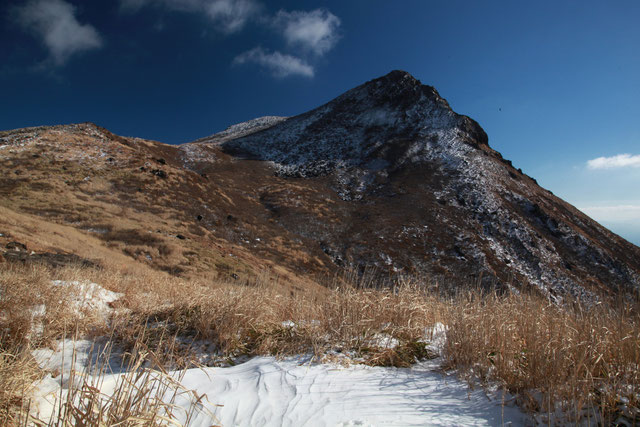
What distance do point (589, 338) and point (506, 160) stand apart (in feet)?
231

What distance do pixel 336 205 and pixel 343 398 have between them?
148 ft

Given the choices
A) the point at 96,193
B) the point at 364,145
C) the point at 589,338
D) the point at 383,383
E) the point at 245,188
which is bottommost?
→ the point at 383,383

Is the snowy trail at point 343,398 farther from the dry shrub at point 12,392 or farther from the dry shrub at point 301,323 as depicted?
the dry shrub at point 12,392

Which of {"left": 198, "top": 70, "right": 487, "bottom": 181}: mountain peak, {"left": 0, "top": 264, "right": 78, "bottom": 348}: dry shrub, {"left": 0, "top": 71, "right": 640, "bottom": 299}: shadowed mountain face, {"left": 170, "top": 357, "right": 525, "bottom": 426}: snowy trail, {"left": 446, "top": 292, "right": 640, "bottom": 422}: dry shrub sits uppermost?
{"left": 198, "top": 70, "right": 487, "bottom": 181}: mountain peak

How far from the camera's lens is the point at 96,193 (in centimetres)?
2970

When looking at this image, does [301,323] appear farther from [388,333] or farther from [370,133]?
[370,133]

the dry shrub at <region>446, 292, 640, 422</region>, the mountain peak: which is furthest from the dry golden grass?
the mountain peak

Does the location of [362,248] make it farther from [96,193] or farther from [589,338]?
[589,338]

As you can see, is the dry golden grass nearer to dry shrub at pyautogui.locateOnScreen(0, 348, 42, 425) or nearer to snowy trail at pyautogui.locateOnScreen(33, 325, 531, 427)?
dry shrub at pyautogui.locateOnScreen(0, 348, 42, 425)

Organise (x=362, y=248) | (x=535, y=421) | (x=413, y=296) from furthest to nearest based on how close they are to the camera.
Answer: (x=362, y=248) → (x=413, y=296) → (x=535, y=421)

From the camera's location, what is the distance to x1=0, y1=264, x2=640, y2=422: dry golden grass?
2.76 meters

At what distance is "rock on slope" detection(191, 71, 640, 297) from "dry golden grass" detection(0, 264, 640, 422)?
69.4ft

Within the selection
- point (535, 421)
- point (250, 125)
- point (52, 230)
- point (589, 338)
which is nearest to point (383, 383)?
point (535, 421)

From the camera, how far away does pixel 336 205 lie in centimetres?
4803
